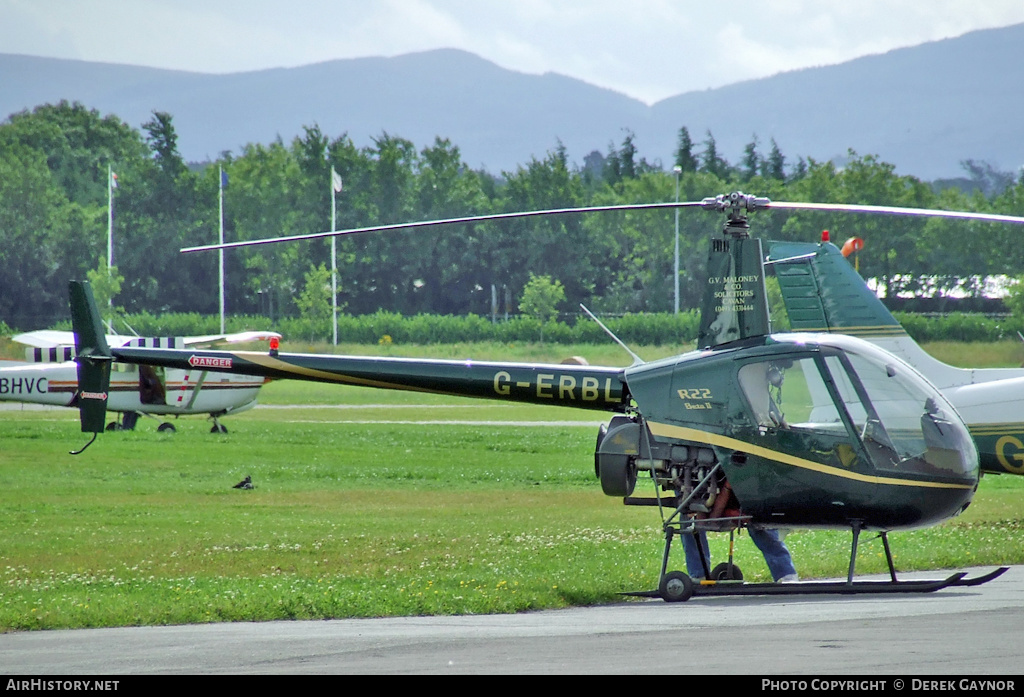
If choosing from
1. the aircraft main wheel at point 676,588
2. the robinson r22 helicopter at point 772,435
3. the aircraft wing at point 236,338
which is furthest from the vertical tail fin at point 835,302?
the aircraft wing at point 236,338

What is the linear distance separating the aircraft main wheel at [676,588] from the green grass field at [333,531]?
27.2 inches

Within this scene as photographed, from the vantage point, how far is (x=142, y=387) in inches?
1144

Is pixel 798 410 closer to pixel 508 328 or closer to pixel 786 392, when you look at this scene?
pixel 786 392

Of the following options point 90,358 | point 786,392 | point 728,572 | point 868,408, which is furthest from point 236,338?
point 868,408

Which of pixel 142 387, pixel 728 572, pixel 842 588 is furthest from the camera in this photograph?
pixel 142 387

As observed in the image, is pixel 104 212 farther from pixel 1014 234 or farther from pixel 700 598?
pixel 700 598

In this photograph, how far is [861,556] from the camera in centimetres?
1301

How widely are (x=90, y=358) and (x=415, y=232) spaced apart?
54.8 metres

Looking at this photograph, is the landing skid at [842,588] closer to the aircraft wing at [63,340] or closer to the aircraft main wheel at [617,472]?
the aircraft main wheel at [617,472]

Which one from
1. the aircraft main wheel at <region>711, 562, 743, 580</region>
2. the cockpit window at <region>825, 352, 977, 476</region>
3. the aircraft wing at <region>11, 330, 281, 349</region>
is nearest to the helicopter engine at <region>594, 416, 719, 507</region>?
the aircraft main wheel at <region>711, 562, 743, 580</region>

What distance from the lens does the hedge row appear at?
45.7 m

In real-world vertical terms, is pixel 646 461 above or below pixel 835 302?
below

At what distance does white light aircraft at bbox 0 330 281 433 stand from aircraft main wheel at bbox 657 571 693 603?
65.7 feet

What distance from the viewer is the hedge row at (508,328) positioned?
45719mm
